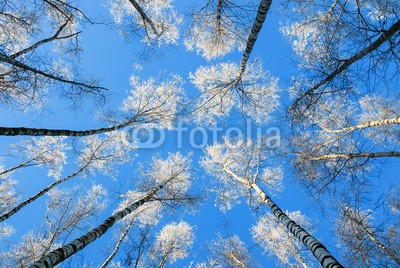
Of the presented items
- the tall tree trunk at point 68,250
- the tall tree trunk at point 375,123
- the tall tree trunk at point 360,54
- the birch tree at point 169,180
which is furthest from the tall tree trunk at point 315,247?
the birch tree at point 169,180

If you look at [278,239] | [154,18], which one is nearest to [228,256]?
[278,239]

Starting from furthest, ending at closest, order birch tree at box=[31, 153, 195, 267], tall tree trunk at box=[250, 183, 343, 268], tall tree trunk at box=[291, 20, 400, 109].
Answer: birch tree at box=[31, 153, 195, 267] → tall tree trunk at box=[250, 183, 343, 268] → tall tree trunk at box=[291, 20, 400, 109]

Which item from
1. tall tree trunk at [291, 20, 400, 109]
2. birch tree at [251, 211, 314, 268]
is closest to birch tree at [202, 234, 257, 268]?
birch tree at [251, 211, 314, 268]

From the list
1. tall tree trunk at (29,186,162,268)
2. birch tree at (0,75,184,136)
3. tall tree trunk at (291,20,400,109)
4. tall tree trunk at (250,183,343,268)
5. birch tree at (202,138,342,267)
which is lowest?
tall tree trunk at (250,183,343,268)

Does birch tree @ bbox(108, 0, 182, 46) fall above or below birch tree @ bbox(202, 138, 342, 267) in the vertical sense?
above

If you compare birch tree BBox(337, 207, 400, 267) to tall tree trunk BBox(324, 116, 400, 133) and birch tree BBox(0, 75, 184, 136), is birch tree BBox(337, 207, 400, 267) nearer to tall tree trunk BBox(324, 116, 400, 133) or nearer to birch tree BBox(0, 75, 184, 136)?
tall tree trunk BBox(324, 116, 400, 133)

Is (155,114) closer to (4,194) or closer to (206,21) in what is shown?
(206,21)

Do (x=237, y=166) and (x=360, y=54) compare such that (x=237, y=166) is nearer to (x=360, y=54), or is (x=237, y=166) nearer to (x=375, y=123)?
(x=375, y=123)

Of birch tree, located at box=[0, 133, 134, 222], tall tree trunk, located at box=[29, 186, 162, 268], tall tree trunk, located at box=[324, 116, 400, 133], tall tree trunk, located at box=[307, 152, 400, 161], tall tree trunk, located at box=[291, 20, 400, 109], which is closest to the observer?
tall tree trunk, located at box=[291, 20, 400, 109]

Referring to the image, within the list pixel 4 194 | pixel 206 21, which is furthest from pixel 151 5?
pixel 4 194

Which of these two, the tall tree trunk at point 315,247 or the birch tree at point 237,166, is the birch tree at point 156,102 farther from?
the tall tree trunk at point 315,247

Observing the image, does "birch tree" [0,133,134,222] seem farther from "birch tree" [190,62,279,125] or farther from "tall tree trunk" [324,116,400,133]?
"tall tree trunk" [324,116,400,133]

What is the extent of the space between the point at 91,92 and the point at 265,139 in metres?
5.76

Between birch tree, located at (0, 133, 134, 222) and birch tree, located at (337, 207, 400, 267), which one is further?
birch tree, located at (0, 133, 134, 222)
